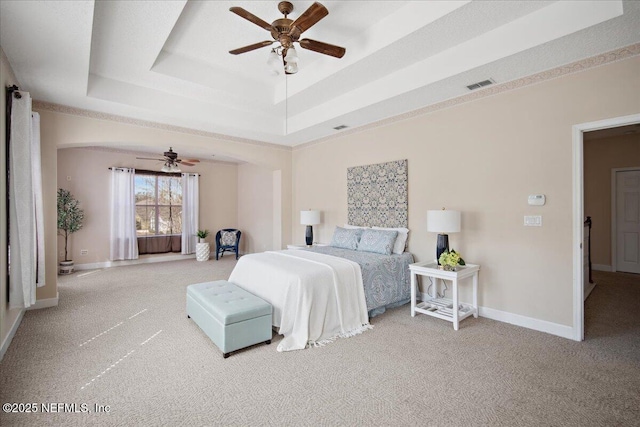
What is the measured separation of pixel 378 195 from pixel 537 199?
7.16ft

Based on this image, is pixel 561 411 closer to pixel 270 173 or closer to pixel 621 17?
pixel 621 17

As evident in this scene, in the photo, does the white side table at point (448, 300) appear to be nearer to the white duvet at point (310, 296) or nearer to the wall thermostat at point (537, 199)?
the white duvet at point (310, 296)

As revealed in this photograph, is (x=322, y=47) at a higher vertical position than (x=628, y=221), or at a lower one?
higher

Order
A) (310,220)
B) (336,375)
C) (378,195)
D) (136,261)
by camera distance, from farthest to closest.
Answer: (136,261) < (310,220) < (378,195) < (336,375)

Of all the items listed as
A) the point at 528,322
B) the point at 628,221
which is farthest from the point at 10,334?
the point at 628,221

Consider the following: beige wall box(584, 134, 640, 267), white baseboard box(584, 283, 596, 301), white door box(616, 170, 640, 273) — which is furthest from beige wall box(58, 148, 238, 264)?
white door box(616, 170, 640, 273)

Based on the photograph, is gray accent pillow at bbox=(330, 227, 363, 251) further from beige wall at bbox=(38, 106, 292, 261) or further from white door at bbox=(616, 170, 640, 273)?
white door at bbox=(616, 170, 640, 273)

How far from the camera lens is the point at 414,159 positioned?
4523mm

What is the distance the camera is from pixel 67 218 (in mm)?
6402

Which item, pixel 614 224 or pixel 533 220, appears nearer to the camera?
pixel 533 220

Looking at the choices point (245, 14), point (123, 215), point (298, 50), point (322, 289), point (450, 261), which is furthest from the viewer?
point (123, 215)

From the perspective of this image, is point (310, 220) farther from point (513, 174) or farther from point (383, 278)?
point (513, 174)

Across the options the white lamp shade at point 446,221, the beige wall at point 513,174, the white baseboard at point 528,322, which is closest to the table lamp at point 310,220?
the beige wall at point 513,174

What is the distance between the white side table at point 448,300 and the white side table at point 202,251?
5.76 meters
